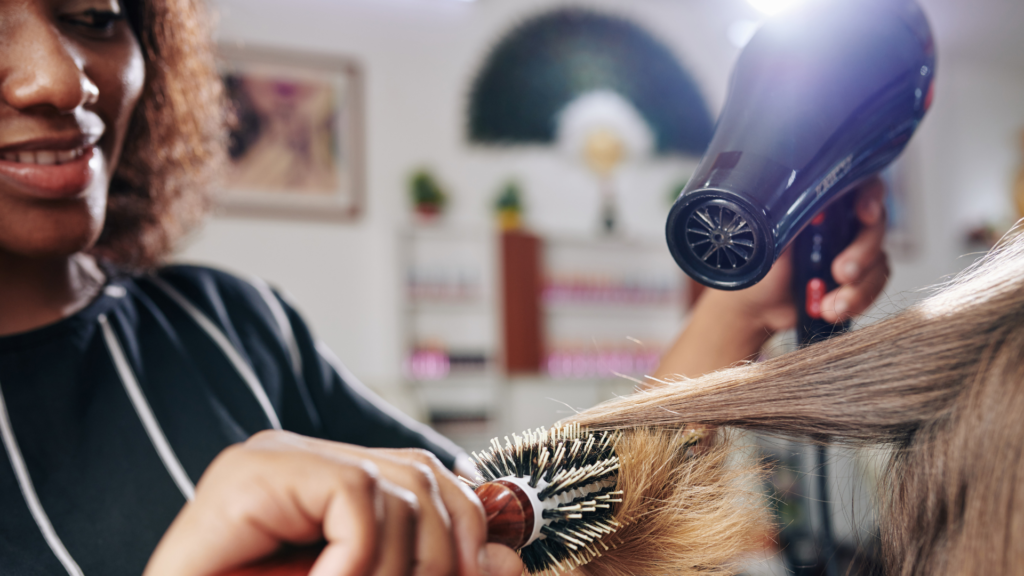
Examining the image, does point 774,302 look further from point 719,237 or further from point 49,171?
point 49,171

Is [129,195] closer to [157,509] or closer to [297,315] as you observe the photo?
[297,315]

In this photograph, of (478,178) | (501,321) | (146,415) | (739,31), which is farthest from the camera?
(739,31)

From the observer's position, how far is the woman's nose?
19.6 inches

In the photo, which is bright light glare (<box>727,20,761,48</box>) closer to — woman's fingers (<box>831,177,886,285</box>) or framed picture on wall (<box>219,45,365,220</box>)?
framed picture on wall (<box>219,45,365,220</box>)

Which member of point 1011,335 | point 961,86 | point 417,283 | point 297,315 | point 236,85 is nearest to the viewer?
point 1011,335

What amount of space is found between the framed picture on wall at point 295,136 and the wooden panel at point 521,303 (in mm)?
806

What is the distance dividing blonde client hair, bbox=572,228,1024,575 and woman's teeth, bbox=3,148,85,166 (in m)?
0.44

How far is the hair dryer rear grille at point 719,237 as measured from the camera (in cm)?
40

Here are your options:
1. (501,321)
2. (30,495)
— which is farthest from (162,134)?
(501,321)

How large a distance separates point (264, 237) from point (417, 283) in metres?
0.75

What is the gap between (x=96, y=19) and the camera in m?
0.58

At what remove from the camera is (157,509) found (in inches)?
23.6

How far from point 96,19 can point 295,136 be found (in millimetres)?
2949

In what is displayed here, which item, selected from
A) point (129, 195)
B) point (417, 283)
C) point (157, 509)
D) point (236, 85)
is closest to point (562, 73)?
point (417, 283)
